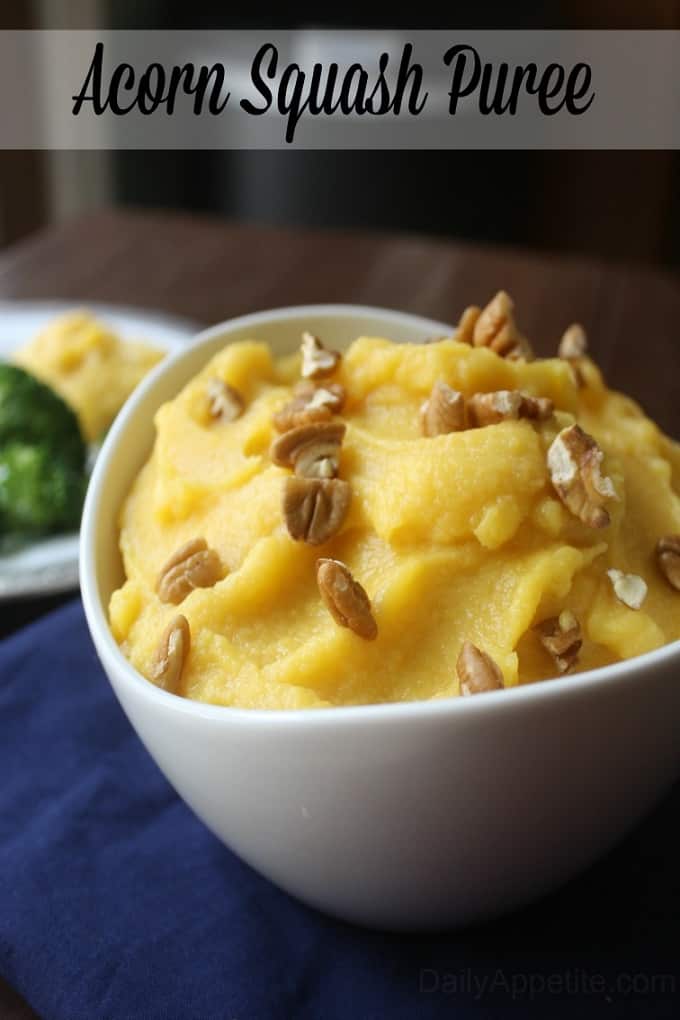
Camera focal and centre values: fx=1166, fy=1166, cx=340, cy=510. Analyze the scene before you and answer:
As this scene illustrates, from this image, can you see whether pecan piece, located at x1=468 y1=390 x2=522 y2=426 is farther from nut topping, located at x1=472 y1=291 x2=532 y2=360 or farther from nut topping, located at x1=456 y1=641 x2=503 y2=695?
nut topping, located at x1=456 y1=641 x2=503 y2=695

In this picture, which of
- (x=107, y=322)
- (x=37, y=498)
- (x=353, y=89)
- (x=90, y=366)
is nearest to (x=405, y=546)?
(x=37, y=498)

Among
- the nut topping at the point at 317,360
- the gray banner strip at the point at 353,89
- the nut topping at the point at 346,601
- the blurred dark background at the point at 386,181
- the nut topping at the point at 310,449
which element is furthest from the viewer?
the blurred dark background at the point at 386,181

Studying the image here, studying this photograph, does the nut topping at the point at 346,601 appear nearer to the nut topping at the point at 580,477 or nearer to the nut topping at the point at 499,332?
the nut topping at the point at 580,477

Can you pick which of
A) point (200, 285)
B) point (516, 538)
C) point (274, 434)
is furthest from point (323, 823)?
point (200, 285)

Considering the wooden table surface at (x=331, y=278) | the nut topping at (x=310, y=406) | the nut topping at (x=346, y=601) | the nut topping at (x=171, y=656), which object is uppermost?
the nut topping at (x=310, y=406)

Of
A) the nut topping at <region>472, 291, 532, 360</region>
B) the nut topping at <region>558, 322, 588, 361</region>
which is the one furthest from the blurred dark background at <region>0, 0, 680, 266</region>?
the nut topping at <region>472, 291, 532, 360</region>

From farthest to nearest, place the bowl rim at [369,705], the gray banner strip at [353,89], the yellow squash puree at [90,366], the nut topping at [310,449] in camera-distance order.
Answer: the gray banner strip at [353,89] < the yellow squash puree at [90,366] < the nut topping at [310,449] < the bowl rim at [369,705]

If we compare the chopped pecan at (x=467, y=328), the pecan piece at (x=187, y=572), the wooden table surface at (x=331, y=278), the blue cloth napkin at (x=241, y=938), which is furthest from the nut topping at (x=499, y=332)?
the wooden table surface at (x=331, y=278)

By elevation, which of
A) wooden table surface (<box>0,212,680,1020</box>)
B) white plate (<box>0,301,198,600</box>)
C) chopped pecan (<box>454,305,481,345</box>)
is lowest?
white plate (<box>0,301,198,600</box>)
